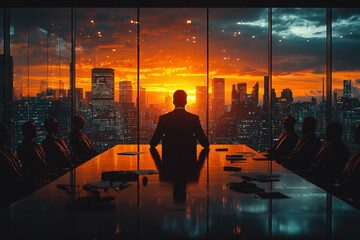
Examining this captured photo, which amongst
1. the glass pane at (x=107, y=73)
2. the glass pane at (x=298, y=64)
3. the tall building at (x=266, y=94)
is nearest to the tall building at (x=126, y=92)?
the glass pane at (x=107, y=73)

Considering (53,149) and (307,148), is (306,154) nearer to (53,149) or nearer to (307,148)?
(307,148)

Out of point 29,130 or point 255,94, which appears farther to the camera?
point 255,94

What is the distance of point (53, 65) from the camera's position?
708 cm

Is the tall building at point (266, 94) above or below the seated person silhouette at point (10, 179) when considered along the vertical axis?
above

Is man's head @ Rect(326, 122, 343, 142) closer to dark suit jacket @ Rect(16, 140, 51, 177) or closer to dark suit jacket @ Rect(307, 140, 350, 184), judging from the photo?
dark suit jacket @ Rect(307, 140, 350, 184)

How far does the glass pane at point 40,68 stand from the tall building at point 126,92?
1.11 metres

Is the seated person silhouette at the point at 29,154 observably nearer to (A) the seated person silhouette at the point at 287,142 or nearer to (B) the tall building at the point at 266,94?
(A) the seated person silhouette at the point at 287,142

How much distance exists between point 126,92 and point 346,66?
168 inches

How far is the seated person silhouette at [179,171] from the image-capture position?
189 cm

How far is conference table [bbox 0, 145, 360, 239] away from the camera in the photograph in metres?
1.20

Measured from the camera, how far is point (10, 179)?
2779 mm

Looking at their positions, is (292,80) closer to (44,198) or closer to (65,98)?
(65,98)

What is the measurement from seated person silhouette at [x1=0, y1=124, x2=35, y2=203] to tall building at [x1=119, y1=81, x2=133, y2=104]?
405 centimetres

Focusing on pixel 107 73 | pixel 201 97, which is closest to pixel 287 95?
pixel 201 97
